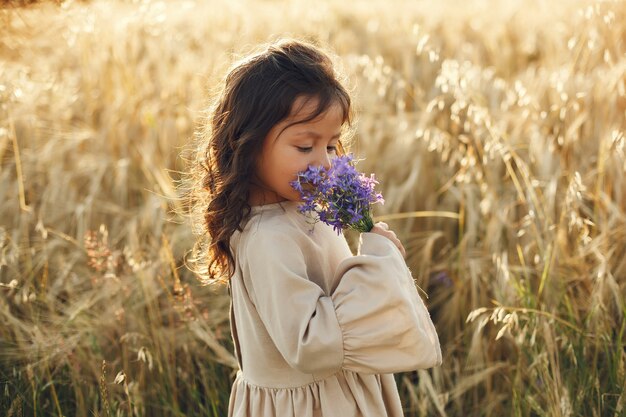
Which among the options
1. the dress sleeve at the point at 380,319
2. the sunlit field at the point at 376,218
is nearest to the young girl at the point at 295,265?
the dress sleeve at the point at 380,319

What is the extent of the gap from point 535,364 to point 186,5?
3.00 m

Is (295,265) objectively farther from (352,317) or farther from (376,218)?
(376,218)

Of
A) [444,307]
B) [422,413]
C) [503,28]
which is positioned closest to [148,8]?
[444,307]

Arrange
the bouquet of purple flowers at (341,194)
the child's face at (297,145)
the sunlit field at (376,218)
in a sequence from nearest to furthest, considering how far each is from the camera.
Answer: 1. the bouquet of purple flowers at (341,194)
2. the child's face at (297,145)
3. the sunlit field at (376,218)

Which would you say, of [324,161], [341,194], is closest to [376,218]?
[324,161]

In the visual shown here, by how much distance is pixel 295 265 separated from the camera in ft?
5.77

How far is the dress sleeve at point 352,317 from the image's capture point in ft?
5.52

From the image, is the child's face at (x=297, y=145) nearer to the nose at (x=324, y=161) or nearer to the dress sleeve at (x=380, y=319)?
the nose at (x=324, y=161)

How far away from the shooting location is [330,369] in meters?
1.70

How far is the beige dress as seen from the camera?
1690 mm

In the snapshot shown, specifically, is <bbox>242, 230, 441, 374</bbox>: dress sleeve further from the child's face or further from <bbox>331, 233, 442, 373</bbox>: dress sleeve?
the child's face

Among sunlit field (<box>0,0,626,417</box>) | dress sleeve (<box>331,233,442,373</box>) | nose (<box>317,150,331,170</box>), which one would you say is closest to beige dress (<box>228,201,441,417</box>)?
dress sleeve (<box>331,233,442,373</box>)

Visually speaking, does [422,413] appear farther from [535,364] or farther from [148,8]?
[148,8]

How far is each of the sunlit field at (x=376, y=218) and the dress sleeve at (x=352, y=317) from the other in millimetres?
537
